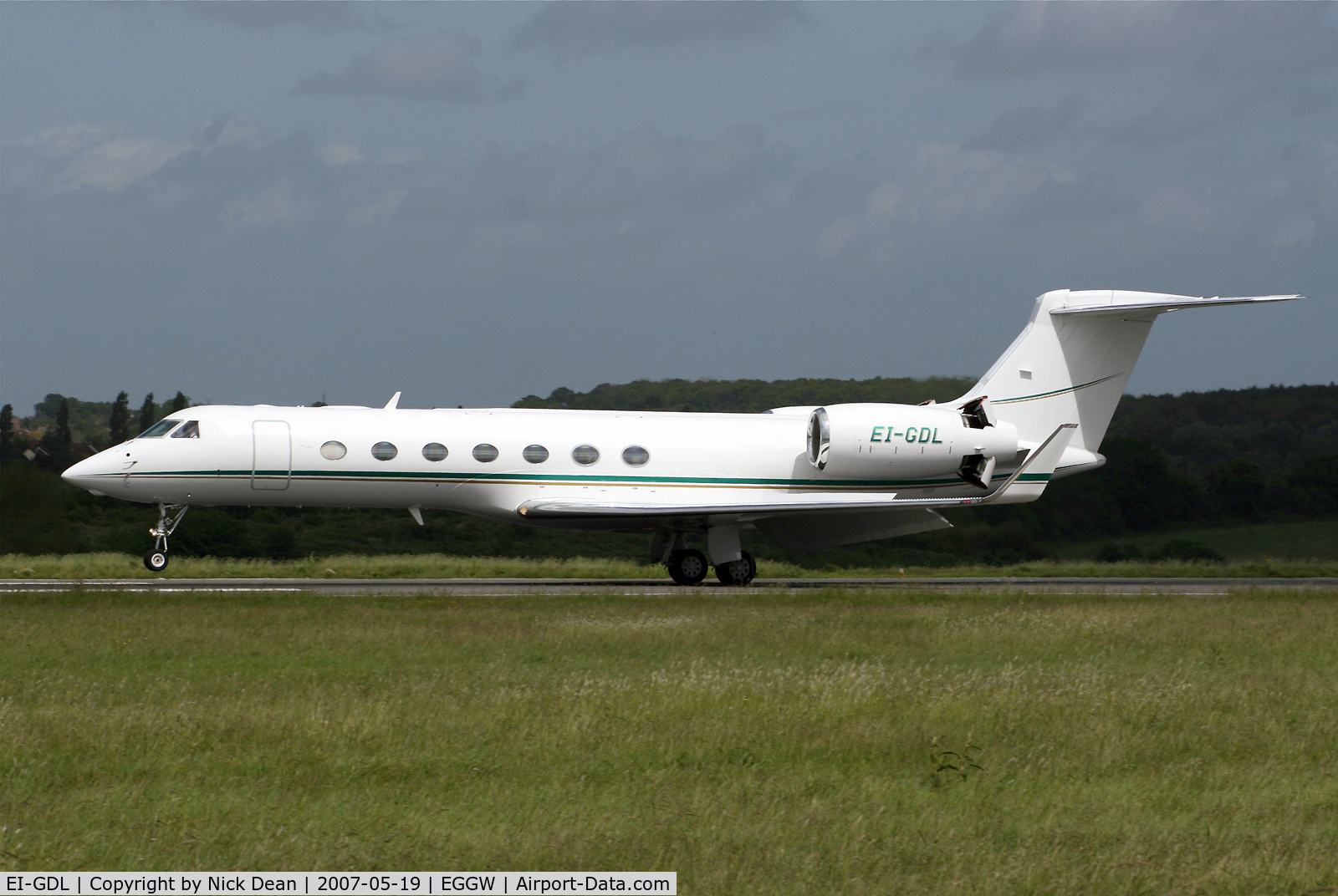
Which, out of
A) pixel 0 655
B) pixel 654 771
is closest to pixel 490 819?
pixel 654 771

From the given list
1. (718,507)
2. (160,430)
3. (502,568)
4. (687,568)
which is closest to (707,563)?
(687,568)

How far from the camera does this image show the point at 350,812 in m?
7.09

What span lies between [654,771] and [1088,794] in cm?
260

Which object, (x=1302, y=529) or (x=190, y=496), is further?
(x=1302, y=529)

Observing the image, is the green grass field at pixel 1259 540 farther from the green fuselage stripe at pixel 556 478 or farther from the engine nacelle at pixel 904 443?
the green fuselage stripe at pixel 556 478

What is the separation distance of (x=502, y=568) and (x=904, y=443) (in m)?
9.06

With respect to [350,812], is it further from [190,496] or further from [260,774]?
[190,496]

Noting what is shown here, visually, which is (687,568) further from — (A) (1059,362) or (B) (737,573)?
(A) (1059,362)

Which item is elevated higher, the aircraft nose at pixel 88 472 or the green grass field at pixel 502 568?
the aircraft nose at pixel 88 472

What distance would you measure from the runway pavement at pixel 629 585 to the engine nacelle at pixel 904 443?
7.20 feet

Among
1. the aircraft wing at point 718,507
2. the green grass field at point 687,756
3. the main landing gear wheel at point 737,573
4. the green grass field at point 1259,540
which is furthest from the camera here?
the green grass field at point 1259,540

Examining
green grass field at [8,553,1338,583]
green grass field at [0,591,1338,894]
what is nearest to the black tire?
green grass field at [8,553,1338,583]

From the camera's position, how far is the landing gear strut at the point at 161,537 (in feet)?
73.3

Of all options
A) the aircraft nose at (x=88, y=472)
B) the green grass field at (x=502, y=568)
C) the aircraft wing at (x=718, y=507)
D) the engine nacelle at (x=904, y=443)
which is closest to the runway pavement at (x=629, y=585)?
the green grass field at (x=502, y=568)
